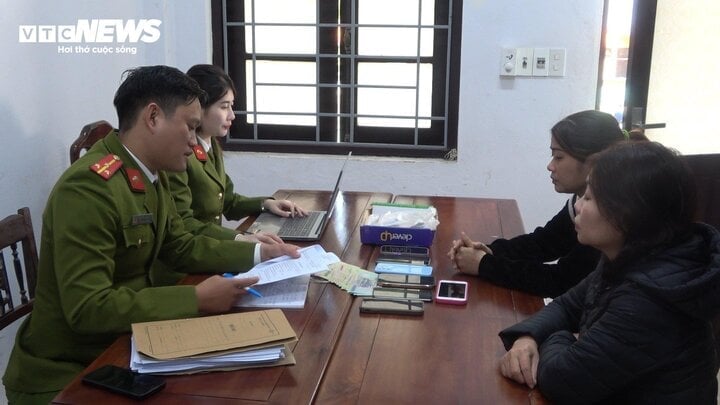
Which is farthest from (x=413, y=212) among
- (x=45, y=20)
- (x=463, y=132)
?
(x=45, y=20)

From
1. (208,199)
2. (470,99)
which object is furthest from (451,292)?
(470,99)

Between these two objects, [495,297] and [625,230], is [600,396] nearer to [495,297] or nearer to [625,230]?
[625,230]

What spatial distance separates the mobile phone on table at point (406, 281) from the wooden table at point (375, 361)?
89 millimetres

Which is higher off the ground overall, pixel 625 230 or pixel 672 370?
pixel 625 230

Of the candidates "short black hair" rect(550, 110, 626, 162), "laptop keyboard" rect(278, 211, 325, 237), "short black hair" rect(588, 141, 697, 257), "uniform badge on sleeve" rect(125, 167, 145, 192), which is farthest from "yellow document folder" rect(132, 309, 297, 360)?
"short black hair" rect(550, 110, 626, 162)

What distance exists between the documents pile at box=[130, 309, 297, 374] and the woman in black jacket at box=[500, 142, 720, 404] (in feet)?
1.36

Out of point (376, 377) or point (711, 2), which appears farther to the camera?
point (711, 2)

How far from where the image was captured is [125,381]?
3.79 ft

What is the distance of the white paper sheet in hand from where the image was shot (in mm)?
1614

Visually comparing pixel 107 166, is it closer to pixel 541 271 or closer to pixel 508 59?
pixel 541 271

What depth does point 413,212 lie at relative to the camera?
84.7 inches

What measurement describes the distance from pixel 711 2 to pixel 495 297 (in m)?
2.11

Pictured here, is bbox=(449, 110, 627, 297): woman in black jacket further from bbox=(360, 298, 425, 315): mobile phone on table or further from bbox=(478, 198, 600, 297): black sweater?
bbox=(360, 298, 425, 315): mobile phone on table

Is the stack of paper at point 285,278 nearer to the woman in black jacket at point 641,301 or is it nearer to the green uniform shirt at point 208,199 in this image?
the green uniform shirt at point 208,199
